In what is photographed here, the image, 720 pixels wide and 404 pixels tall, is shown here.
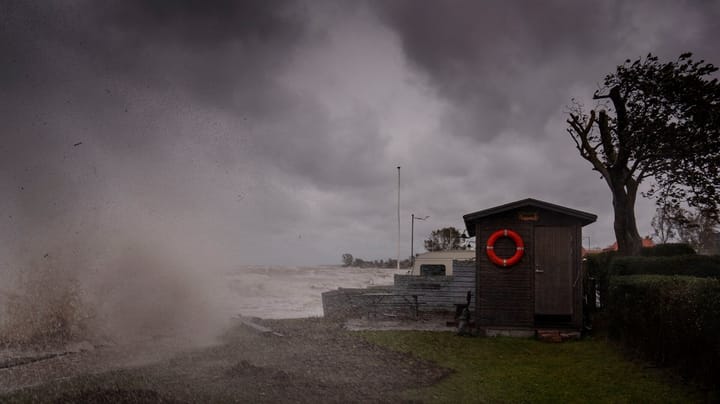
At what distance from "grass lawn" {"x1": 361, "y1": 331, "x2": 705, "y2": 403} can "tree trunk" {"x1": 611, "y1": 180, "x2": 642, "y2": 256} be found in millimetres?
11807

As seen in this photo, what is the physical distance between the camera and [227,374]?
27.7 feet

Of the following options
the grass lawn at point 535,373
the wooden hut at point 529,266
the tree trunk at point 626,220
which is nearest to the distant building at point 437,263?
the tree trunk at point 626,220

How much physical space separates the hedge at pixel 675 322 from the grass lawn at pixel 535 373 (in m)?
0.35

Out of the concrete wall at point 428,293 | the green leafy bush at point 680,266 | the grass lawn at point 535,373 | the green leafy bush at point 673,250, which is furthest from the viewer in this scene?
the green leafy bush at point 673,250

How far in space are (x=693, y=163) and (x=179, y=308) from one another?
74.4ft

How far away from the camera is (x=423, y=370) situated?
9492 mm

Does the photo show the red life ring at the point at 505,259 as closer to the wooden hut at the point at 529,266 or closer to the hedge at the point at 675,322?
the wooden hut at the point at 529,266

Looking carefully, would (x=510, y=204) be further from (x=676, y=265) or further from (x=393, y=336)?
(x=676, y=265)

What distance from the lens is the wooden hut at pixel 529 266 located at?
13766mm

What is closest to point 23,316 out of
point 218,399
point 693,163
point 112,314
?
point 112,314

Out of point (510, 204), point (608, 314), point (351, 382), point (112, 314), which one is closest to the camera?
point (351, 382)

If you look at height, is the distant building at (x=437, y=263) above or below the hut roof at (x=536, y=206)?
below

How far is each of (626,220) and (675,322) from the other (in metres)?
16.6

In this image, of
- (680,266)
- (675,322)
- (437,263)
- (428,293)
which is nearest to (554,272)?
(680,266)
